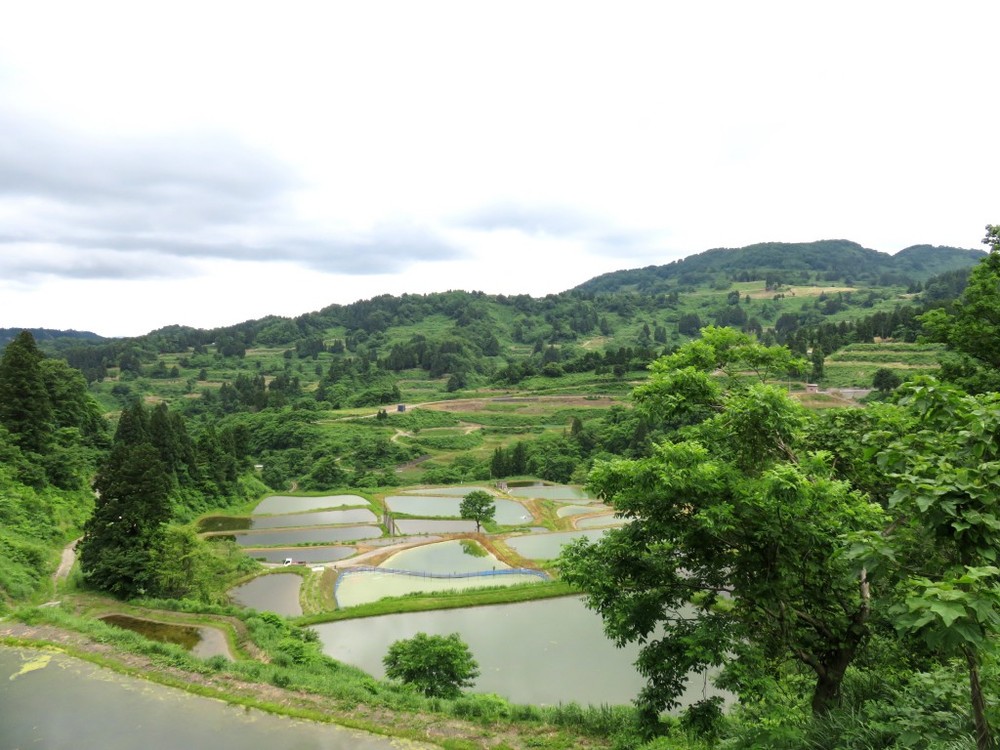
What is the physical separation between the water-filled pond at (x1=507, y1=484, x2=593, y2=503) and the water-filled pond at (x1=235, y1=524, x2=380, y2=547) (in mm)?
16992

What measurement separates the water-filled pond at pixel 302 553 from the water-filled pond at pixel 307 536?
→ 179cm

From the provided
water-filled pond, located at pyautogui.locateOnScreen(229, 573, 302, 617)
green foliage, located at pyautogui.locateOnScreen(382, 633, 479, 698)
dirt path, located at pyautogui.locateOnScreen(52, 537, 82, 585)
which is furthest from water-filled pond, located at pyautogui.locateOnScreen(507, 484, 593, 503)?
green foliage, located at pyautogui.locateOnScreen(382, 633, 479, 698)

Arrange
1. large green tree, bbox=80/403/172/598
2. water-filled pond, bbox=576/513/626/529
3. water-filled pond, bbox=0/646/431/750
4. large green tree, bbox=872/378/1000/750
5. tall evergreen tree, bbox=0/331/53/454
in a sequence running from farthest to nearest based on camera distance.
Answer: water-filled pond, bbox=576/513/626/529 < tall evergreen tree, bbox=0/331/53/454 < large green tree, bbox=80/403/172/598 < water-filled pond, bbox=0/646/431/750 < large green tree, bbox=872/378/1000/750

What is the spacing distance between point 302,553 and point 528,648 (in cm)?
2095

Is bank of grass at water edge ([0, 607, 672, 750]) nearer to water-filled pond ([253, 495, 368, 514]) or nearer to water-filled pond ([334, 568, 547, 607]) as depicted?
water-filled pond ([334, 568, 547, 607])

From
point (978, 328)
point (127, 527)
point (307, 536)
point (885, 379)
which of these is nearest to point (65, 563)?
point (127, 527)

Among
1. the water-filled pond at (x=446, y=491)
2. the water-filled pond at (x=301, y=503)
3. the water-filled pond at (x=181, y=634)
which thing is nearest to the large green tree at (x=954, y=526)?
the water-filled pond at (x=181, y=634)

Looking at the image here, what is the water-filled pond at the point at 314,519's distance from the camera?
4391 centimetres

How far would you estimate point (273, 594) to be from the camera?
2816 cm

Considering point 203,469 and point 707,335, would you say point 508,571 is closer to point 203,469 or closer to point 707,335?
point 707,335

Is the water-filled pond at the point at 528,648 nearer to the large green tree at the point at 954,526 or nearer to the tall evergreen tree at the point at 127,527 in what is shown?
the tall evergreen tree at the point at 127,527

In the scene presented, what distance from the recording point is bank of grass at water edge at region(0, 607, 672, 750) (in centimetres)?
1228

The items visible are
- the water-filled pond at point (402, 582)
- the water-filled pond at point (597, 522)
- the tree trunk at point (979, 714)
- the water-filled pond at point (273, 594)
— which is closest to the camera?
the tree trunk at point (979, 714)

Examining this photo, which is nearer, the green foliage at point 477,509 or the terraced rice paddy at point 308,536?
the terraced rice paddy at point 308,536
